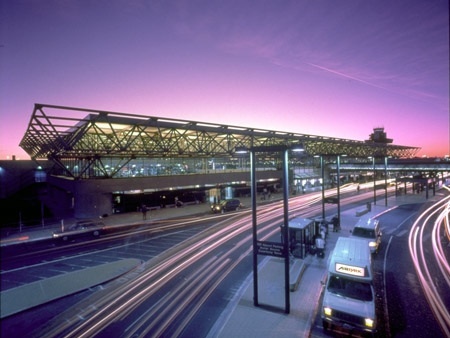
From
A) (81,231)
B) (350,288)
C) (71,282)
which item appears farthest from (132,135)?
(350,288)

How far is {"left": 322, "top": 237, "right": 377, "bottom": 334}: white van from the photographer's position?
8.08 m

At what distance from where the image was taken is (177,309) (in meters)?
9.79

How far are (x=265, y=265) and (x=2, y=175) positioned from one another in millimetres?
12953

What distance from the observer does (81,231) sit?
20.3 meters

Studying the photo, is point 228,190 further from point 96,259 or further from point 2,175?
point 2,175

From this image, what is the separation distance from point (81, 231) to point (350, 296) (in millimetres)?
20749

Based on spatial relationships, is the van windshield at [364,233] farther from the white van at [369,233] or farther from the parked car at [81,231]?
the parked car at [81,231]

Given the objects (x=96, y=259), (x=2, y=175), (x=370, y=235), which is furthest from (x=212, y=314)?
(x=370, y=235)

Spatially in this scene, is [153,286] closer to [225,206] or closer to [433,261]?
[433,261]

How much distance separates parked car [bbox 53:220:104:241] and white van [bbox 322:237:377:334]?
19.7 metres

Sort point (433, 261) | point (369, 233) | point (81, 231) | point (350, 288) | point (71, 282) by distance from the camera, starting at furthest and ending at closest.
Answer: point (81, 231), point (369, 233), point (433, 261), point (71, 282), point (350, 288)

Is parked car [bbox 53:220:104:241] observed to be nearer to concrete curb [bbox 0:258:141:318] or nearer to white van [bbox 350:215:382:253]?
concrete curb [bbox 0:258:141:318]

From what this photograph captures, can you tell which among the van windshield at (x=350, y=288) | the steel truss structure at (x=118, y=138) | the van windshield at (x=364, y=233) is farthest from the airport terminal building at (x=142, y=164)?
the van windshield at (x=350, y=288)

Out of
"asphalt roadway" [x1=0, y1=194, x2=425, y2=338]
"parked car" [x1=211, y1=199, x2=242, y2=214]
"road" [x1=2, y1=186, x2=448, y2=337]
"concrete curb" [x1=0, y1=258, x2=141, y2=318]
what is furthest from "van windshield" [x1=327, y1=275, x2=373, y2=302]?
"parked car" [x1=211, y1=199, x2=242, y2=214]
